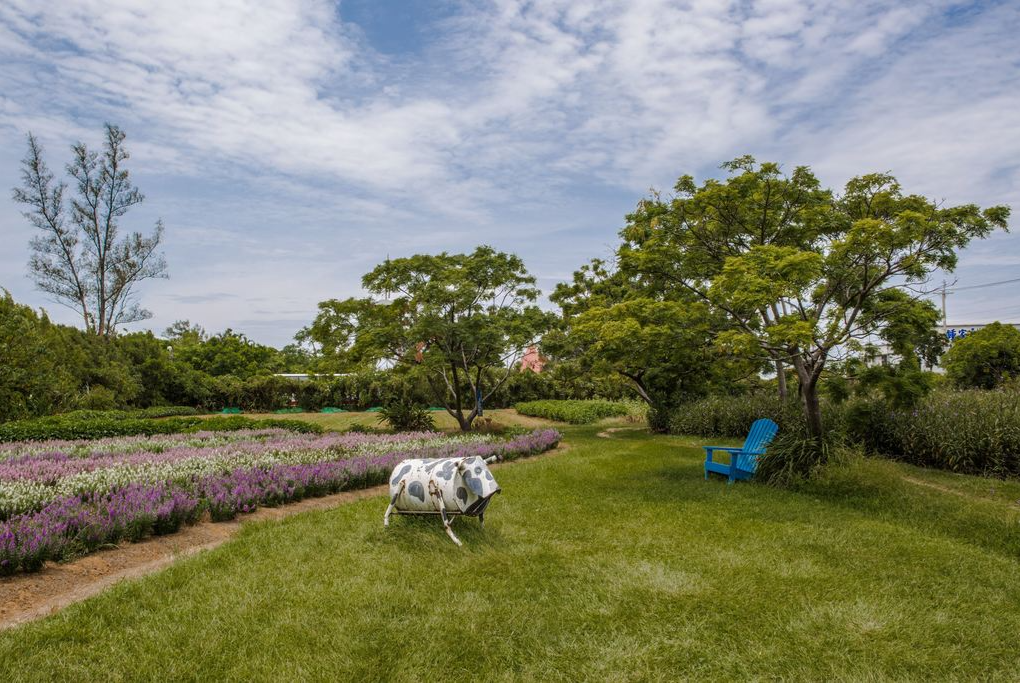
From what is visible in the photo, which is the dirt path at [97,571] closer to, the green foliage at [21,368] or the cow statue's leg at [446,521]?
the cow statue's leg at [446,521]

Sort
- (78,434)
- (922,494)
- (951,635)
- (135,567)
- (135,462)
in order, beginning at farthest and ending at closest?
(78,434) → (135,462) → (922,494) → (135,567) → (951,635)

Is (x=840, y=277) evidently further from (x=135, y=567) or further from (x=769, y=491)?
(x=135, y=567)

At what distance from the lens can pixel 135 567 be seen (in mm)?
5039

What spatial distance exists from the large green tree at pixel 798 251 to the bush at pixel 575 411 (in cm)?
1233

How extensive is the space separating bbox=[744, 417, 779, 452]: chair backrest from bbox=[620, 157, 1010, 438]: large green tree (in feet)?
2.03

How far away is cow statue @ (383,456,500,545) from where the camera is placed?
563cm

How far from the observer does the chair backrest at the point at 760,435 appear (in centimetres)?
969

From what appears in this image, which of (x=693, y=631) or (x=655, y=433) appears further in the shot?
(x=655, y=433)

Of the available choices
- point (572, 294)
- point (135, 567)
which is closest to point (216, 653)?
A: point (135, 567)

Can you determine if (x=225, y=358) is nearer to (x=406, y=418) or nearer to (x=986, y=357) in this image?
(x=406, y=418)

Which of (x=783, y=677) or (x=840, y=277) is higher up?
(x=840, y=277)

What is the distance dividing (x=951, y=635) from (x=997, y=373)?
92.3 ft

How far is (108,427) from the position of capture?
14.3 meters

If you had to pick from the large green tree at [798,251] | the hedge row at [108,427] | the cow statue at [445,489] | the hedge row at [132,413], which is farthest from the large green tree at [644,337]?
the hedge row at [132,413]
